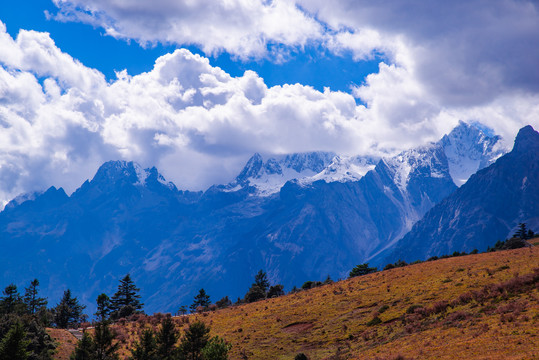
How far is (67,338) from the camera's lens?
63625 millimetres

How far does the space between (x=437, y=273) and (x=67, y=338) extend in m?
50.4

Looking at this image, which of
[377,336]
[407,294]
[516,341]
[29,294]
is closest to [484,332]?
[516,341]

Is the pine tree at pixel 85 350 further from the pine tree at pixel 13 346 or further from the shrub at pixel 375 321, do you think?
the shrub at pixel 375 321

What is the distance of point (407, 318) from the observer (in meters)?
46.1

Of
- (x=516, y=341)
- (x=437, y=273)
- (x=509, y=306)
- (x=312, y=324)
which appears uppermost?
(x=437, y=273)

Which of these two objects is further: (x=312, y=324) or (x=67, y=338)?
(x=67, y=338)

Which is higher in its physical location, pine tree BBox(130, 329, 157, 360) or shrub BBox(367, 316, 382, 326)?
pine tree BBox(130, 329, 157, 360)

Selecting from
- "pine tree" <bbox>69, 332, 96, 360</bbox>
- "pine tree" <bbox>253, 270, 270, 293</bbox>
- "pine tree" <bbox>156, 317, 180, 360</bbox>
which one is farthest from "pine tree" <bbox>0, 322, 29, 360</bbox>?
"pine tree" <bbox>253, 270, 270, 293</bbox>

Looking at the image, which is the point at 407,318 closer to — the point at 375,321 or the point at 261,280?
the point at 375,321

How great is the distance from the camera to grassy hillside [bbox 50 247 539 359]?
35938 mm

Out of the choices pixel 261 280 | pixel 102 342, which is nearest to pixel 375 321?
pixel 102 342

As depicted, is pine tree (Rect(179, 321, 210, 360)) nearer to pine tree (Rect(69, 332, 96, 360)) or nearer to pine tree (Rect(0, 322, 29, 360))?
pine tree (Rect(69, 332, 96, 360))

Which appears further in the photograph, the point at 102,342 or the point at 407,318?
the point at 102,342

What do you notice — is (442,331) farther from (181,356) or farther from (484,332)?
(181,356)
